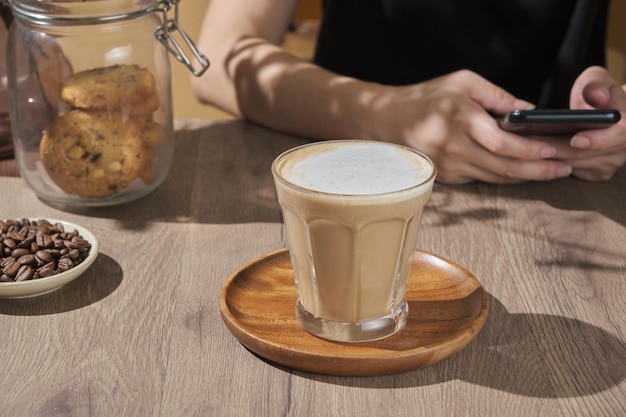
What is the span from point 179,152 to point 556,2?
0.94 m

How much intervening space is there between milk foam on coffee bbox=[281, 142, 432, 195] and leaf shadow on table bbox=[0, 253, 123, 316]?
277mm

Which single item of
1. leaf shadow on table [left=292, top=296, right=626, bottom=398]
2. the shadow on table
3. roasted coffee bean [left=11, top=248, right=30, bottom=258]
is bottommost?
the shadow on table

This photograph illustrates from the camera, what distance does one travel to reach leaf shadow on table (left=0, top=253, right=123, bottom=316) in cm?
93

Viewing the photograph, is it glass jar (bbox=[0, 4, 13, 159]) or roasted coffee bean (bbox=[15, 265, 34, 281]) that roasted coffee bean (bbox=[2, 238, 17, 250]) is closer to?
roasted coffee bean (bbox=[15, 265, 34, 281])

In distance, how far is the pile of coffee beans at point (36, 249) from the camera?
3.11ft

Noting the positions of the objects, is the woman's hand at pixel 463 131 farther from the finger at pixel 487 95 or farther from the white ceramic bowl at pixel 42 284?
the white ceramic bowl at pixel 42 284

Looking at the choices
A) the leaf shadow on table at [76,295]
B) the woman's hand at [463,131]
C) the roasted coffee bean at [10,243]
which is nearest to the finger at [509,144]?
the woman's hand at [463,131]

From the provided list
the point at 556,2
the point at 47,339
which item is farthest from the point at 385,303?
the point at 556,2

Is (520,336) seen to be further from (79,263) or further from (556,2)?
(556,2)

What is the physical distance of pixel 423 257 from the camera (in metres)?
1.02

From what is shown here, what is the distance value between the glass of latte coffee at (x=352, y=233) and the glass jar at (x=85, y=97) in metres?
0.37

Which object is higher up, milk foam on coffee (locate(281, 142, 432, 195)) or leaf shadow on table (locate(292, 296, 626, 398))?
milk foam on coffee (locate(281, 142, 432, 195))

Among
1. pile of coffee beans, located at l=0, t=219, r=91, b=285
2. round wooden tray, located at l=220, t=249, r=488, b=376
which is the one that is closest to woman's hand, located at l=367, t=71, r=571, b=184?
round wooden tray, located at l=220, t=249, r=488, b=376


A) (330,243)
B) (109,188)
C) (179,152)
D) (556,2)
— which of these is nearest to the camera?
(330,243)
